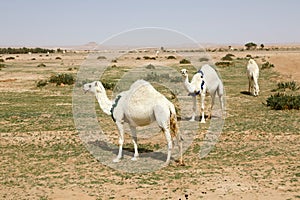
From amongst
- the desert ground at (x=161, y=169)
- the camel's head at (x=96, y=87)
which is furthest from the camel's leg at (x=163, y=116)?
the camel's head at (x=96, y=87)

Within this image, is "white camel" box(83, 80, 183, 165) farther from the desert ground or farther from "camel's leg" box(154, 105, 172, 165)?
the desert ground

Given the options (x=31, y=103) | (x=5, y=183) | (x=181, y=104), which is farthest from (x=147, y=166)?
(x=31, y=103)

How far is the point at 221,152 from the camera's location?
1156 centimetres

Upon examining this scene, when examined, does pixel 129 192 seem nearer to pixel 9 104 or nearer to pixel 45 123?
pixel 45 123

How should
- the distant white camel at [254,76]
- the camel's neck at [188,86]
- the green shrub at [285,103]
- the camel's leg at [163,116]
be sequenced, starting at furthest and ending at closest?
the distant white camel at [254,76], the green shrub at [285,103], the camel's neck at [188,86], the camel's leg at [163,116]

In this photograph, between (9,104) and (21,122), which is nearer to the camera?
(21,122)

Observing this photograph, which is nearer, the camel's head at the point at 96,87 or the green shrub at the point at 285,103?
the camel's head at the point at 96,87

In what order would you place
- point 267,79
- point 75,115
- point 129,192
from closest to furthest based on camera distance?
point 129,192 < point 75,115 < point 267,79

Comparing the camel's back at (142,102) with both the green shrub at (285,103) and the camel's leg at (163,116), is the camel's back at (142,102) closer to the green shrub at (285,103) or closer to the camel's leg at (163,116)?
the camel's leg at (163,116)

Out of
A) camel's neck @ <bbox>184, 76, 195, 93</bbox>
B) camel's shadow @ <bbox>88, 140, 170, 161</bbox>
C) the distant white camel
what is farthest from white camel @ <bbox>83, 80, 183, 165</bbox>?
the distant white camel

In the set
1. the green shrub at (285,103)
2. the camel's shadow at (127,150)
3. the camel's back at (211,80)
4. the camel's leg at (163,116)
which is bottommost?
the camel's shadow at (127,150)

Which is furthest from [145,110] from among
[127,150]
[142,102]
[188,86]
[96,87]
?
[188,86]

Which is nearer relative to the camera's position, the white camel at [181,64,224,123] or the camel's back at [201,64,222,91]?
the white camel at [181,64,224,123]

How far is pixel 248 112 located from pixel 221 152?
668 cm
